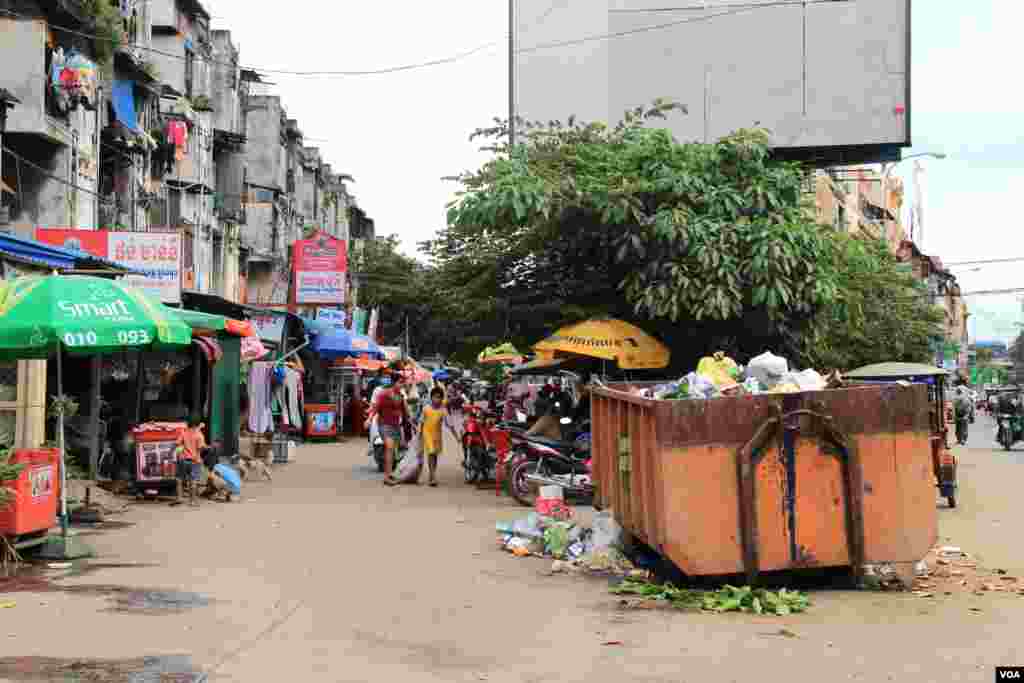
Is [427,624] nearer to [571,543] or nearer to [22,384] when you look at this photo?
[571,543]

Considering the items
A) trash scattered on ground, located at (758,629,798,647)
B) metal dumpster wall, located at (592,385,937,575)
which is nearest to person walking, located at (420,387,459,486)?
metal dumpster wall, located at (592,385,937,575)

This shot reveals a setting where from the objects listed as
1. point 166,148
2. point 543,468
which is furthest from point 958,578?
point 166,148

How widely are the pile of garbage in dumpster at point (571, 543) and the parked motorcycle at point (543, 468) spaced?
12.2 feet

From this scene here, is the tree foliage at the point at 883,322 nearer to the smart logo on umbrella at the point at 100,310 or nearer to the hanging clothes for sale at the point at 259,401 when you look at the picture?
the hanging clothes for sale at the point at 259,401

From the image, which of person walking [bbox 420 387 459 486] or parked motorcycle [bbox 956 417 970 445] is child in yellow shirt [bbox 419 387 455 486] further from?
parked motorcycle [bbox 956 417 970 445]

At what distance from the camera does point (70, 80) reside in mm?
24469

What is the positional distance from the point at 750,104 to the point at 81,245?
2292 centimetres

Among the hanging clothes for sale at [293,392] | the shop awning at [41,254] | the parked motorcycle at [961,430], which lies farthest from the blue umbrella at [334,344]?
A: the parked motorcycle at [961,430]

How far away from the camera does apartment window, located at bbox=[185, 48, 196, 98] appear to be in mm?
38878

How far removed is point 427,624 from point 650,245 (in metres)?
10.8

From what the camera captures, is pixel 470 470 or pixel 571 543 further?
pixel 470 470

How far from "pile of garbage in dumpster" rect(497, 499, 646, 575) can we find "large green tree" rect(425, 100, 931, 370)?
6.11m

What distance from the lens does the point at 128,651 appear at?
6969 mm

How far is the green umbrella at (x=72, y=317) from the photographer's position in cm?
957
